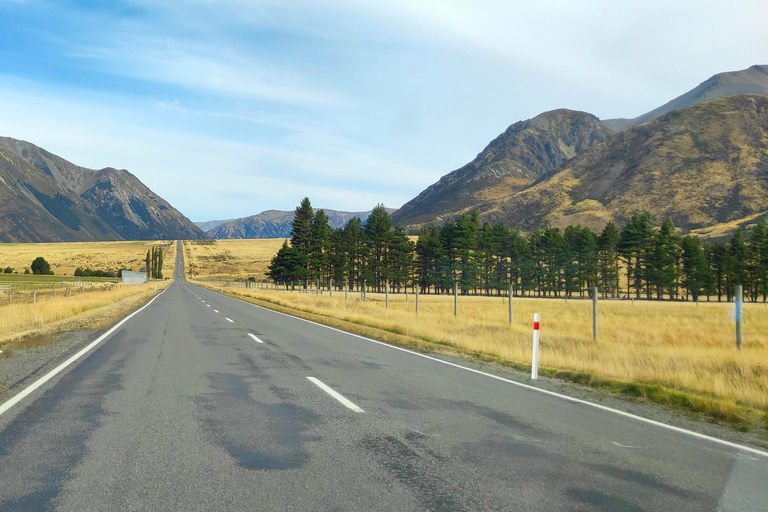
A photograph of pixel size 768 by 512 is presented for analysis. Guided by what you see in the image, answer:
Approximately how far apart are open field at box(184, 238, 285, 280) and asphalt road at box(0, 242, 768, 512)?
12269 centimetres

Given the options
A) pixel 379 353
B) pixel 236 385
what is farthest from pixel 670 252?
pixel 236 385

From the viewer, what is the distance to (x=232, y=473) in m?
4.14

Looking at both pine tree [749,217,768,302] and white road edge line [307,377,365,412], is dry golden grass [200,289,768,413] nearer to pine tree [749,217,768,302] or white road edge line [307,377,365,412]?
white road edge line [307,377,365,412]

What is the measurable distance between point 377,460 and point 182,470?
171 centimetres

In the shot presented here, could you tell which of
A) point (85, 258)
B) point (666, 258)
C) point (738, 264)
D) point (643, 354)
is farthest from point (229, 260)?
point (643, 354)

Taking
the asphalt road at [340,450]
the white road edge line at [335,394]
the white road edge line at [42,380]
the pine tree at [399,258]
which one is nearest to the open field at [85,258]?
the pine tree at [399,258]

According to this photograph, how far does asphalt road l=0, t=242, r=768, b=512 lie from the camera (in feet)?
12.3

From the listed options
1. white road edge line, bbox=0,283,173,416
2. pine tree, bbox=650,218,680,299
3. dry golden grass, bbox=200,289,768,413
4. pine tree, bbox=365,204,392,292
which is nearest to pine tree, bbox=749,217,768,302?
pine tree, bbox=650,218,680,299

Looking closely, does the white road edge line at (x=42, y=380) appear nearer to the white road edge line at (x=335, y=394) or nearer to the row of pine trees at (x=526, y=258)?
the white road edge line at (x=335, y=394)

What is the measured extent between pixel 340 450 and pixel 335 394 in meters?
2.51

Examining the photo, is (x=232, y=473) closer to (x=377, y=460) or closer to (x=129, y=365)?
(x=377, y=460)

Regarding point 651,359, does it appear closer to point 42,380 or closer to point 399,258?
point 42,380

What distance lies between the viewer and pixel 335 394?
726 cm

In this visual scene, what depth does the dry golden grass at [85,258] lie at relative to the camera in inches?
5148
